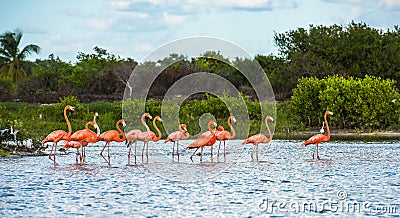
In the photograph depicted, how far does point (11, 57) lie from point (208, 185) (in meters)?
49.8

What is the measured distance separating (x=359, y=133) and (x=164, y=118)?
837cm

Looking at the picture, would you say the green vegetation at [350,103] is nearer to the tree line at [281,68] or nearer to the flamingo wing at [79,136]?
the tree line at [281,68]

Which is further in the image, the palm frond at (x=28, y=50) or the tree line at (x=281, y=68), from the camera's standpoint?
the palm frond at (x=28, y=50)

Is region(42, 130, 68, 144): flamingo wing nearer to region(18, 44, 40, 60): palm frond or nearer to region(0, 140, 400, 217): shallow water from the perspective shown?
region(0, 140, 400, 217): shallow water

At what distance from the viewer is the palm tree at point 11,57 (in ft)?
197

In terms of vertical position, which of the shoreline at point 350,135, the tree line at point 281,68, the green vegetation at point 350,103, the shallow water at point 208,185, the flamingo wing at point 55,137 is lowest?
the shallow water at point 208,185

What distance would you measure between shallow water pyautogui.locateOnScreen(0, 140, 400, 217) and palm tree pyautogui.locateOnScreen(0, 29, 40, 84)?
4112cm

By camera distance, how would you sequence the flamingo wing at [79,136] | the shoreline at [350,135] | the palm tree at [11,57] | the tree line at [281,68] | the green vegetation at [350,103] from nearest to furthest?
the flamingo wing at [79,136], the shoreline at [350,135], the green vegetation at [350,103], the tree line at [281,68], the palm tree at [11,57]

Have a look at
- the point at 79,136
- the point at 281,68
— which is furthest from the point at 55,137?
the point at 281,68

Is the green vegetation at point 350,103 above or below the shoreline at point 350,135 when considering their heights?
above

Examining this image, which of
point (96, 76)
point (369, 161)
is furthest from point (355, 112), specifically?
point (96, 76)

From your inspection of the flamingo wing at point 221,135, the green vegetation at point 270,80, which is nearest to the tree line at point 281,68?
the green vegetation at point 270,80

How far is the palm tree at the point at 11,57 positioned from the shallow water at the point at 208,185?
41.1 m

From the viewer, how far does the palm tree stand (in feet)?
197
